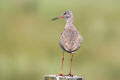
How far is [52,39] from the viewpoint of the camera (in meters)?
15.0

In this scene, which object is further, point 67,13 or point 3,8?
point 3,8

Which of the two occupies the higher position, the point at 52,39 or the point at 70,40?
the point at 52,39

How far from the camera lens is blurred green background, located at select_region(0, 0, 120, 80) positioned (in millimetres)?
13617

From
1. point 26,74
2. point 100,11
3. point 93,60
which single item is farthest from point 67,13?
point 100,11

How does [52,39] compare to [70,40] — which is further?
[52,39]

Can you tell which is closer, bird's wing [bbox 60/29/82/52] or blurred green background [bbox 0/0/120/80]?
bird's wing [bbox 60/29/82/52]

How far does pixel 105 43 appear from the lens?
15.1 metres

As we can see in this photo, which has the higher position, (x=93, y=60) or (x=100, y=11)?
(x=100, y=11)

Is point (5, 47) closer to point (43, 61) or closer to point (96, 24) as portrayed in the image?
point (43, 61)

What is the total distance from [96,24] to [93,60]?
5.26 feet

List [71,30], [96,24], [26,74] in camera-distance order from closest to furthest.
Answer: [71,30] → [26,74] → [96,24]

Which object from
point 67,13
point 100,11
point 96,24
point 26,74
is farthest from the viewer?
point 100,11

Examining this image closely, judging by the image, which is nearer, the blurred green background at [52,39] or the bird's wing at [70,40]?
the bird's wing at [70,40]

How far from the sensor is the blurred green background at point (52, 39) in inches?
536
